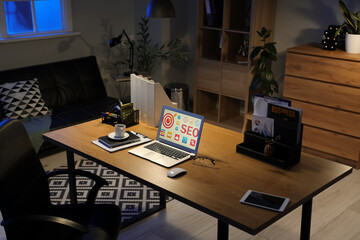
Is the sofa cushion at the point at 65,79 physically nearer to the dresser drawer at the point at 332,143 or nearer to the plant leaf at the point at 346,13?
the dresser drawer at the point at 332,143

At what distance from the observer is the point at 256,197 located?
2445mm

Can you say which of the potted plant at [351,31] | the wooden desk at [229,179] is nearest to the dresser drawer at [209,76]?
the potted plant at [351,31]

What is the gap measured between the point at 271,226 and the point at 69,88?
2816mm

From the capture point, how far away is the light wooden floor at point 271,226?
11.4 feet

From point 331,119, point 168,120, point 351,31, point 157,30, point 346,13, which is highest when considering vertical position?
point 346,13

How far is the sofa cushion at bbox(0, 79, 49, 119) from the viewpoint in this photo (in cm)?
459

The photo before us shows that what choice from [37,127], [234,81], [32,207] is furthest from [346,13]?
[32,207]

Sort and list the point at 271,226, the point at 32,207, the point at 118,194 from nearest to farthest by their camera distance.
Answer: the point at 32,207 < the point at 271,226 < the point at 118,194

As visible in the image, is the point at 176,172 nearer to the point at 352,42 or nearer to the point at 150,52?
the point at 352,42

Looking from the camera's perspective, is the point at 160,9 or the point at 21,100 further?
the point at 21,100

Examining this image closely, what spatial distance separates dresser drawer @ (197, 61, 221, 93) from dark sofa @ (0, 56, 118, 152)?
112cm

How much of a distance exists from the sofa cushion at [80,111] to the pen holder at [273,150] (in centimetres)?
227

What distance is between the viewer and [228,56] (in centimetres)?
559

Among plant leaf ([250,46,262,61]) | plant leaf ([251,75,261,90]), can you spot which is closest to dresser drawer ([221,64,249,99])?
plant leaf ([251,75,261,90])
